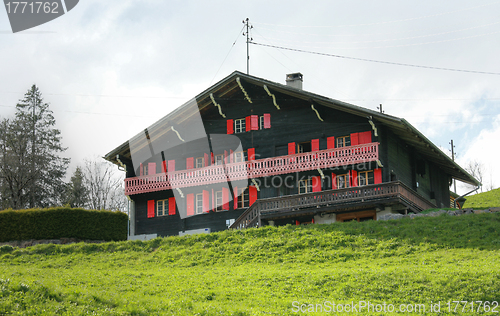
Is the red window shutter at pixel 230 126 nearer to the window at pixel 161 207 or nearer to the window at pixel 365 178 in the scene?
the window at pixel 161 207

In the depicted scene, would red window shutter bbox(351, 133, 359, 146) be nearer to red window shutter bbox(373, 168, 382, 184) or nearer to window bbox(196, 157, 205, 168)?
red window shutter bbox(373, 168, 382, 184)

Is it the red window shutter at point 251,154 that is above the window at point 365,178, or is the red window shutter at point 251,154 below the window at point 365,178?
above

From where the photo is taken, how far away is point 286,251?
26.0 metres

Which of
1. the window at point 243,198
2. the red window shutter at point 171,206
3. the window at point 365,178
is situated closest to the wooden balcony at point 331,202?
the window at point 365,178

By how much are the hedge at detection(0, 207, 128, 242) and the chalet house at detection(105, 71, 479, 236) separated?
4915 mm

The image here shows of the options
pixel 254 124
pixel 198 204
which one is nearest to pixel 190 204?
pixel 198 204

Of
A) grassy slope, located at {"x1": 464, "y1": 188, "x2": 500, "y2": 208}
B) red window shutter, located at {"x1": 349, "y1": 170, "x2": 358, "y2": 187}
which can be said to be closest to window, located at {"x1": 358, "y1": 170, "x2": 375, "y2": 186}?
red window shutter, located at {"x1": 349, "y1": 170, "x2": 358, "y2": 187}

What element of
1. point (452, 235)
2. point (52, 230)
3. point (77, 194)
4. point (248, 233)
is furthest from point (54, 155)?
point (452, 235)

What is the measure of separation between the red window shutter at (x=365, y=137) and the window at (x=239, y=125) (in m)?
8.47

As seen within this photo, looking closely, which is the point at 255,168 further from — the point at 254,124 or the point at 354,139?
the point at 354,139

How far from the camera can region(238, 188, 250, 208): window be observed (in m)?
37.5

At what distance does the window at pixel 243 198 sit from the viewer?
3747 cm

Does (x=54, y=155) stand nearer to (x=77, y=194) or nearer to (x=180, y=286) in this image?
(x=77, y=194)

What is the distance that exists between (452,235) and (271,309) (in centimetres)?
1141
